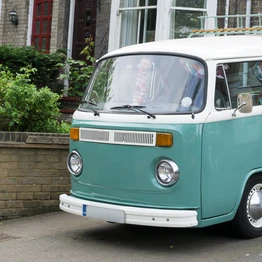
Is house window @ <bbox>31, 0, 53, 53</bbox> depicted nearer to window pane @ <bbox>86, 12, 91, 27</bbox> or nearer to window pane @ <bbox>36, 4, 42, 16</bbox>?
window pane @ <bbox>36, 4, 42, 16</bbox>

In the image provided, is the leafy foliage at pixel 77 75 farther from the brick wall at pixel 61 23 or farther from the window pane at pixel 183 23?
the window pane at pixel 183 23

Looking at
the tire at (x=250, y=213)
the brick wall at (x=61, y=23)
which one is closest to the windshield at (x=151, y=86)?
the tire at (x=250, y=213)

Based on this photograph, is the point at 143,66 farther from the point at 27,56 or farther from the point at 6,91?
the point at 27,56

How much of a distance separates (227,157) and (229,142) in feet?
0.52

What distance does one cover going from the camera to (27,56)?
1399 cm

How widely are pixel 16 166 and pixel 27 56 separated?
5846 millimetres

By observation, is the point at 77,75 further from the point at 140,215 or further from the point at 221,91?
the point at 140,215

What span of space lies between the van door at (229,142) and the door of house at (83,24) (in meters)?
8.44

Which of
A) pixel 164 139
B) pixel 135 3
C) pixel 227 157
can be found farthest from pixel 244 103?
pixel 135 3

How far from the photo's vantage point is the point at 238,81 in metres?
6.98

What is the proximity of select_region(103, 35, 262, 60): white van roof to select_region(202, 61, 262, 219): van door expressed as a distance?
13cm

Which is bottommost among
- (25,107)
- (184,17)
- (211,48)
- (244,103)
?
(25,107)

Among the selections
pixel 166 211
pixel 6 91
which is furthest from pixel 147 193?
pixel 6 91

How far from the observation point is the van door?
6.53m
